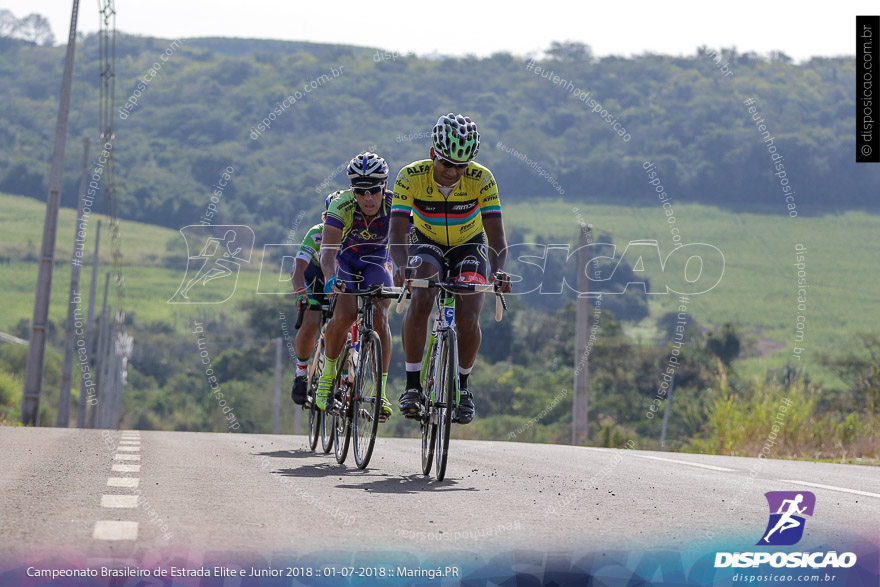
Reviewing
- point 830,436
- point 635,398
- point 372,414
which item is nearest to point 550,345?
point 635,398

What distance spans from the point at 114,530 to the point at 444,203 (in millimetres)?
4054

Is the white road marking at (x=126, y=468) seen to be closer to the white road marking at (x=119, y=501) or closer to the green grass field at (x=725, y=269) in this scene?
the white road marking at (x=119, y=501)

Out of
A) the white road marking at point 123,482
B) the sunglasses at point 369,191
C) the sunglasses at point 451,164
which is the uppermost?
the sunglasses at point 451,164

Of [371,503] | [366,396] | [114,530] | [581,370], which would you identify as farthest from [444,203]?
[581,370]

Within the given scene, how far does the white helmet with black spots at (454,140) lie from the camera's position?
8.45 m

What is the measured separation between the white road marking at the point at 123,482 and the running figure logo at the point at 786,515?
12.3 feet

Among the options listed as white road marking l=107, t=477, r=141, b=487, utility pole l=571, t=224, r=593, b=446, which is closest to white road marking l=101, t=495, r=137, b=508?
white road marking l=107, t=477, r=141, b=487

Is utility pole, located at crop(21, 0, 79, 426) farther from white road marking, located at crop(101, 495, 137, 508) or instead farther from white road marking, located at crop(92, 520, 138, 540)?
white road marking, located at crop(92, 520, 138, 540)

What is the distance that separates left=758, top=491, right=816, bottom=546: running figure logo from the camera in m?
5.76

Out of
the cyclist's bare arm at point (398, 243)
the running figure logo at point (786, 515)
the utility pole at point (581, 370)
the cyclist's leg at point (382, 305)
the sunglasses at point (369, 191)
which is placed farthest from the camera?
the utility pole at point (581, 370)

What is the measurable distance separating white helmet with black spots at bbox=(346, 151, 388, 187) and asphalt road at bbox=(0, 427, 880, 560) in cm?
225

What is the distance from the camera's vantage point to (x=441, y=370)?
821 centimetres

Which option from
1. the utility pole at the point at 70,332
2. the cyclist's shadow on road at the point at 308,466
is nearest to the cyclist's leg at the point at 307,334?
the cyclist's shadow on road at the point at 308,466

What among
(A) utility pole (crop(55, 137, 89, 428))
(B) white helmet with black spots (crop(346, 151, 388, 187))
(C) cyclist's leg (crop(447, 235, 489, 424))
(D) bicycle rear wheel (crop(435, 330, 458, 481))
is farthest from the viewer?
(A) utility pole (crop(55, 137, 89, 428))
